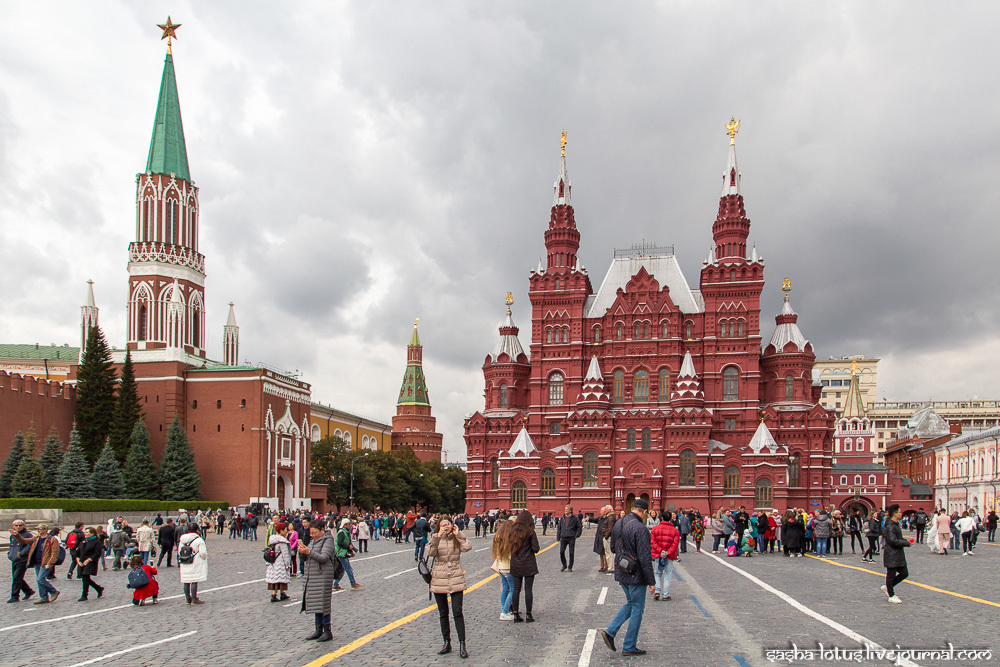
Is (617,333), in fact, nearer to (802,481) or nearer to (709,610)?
(802,481)

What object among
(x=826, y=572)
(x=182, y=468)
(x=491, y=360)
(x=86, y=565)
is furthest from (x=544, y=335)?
(x=86, y=565)

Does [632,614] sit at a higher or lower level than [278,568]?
higher

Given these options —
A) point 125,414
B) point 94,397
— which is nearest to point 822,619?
point 125,414

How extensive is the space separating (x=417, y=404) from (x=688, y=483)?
71956 mm

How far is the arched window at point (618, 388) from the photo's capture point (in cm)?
7494

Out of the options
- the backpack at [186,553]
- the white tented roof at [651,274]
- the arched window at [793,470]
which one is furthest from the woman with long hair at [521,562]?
the white tented roof at [651,274]

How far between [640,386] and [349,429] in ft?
184

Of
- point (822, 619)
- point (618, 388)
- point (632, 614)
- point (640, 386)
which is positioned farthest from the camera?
point (618, 388)

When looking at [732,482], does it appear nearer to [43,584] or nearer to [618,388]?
[618,388]

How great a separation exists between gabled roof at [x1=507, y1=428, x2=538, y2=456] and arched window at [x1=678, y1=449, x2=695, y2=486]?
1190 cm

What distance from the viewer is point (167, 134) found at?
71.4 m

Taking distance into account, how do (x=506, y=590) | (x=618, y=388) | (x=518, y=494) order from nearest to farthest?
1. (x=506, y=590)
2. (x=518, y=494)
3. (x=618, y=388)

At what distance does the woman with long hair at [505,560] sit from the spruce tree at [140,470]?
49445mm

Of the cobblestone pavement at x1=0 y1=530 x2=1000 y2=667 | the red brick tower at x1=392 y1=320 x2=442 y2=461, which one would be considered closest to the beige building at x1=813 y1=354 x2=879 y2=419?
the red brick tower at x1=392 y1=320 x2=442 y2=461
